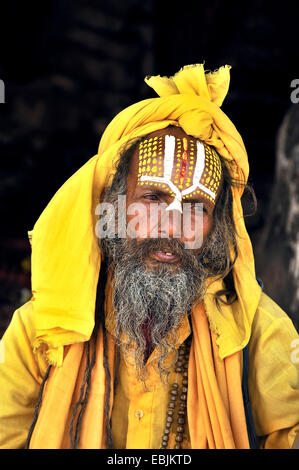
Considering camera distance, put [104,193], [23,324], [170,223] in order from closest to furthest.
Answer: [170,223] → [23,324] → [104,193]

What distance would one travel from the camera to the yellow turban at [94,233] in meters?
2.32

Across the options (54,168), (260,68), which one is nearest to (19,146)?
(54,168)

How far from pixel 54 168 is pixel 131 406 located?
3.76 meters

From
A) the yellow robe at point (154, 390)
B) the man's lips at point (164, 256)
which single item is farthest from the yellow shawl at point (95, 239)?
the man's lips at point (164, 256)

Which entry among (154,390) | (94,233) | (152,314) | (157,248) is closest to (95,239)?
(94,233)

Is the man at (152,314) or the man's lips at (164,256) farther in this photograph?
the man's lips at (164,256)

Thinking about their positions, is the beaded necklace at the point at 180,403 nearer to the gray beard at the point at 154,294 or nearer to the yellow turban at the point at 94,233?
the gray beard at the point at 154,294

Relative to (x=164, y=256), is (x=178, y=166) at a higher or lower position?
higher

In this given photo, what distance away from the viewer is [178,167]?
2.45 meters

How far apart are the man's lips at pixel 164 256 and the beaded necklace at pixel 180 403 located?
15.6 inches

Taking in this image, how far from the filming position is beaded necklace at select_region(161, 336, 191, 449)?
2.34 m

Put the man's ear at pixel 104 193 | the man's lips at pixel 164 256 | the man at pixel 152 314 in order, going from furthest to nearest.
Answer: the man's ear at pixel 104 193
the man's lips at pixel 164 256
the man at pixel 152 314

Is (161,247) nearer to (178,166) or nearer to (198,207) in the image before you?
(198,207)

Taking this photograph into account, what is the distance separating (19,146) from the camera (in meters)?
5.55
